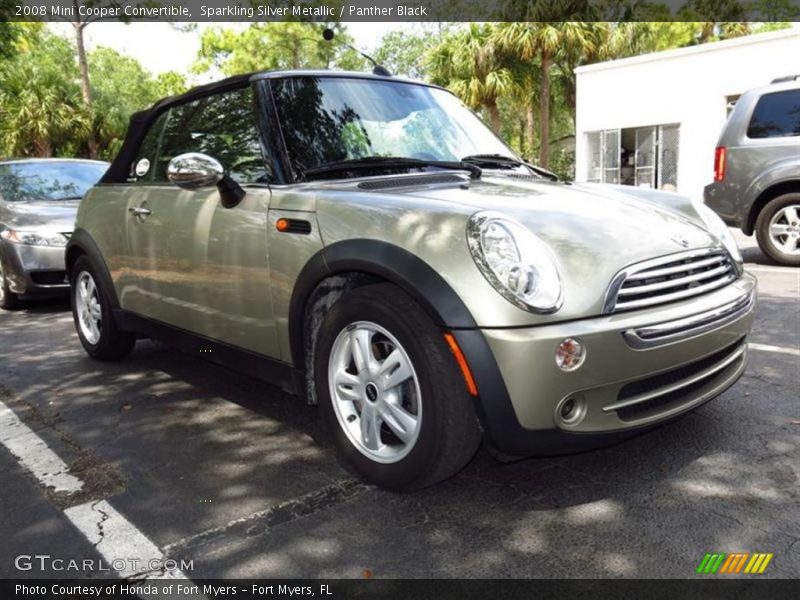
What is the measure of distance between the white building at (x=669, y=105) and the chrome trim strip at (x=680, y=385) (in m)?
16.9

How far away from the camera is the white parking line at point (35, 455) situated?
3095 mm

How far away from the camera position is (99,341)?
4.95 meters

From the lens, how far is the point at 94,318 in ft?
16.6

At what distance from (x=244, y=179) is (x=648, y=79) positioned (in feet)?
62.2

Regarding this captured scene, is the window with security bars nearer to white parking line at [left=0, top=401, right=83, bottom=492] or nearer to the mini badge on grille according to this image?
the mini badge on grille

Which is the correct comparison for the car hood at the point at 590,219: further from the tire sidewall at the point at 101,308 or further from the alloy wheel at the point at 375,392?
the tire sidewall at the point at 101,308

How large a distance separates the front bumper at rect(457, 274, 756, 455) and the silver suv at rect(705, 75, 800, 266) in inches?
237

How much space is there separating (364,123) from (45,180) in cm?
563

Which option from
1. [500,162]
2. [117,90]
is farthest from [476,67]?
[117,90]

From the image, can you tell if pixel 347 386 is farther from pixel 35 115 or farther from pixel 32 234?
pixel 35 115

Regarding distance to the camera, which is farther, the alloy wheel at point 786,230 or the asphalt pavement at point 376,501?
the alloy wheel at point 786,230

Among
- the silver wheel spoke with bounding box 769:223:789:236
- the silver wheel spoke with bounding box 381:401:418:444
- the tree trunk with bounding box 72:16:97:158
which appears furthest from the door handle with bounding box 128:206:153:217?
the tree trunk with bounding box 72:16:97:158

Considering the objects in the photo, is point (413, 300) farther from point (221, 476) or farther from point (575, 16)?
point (575, 16)

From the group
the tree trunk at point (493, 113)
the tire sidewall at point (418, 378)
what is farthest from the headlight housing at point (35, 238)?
the tree trunk at point (493, 113)
